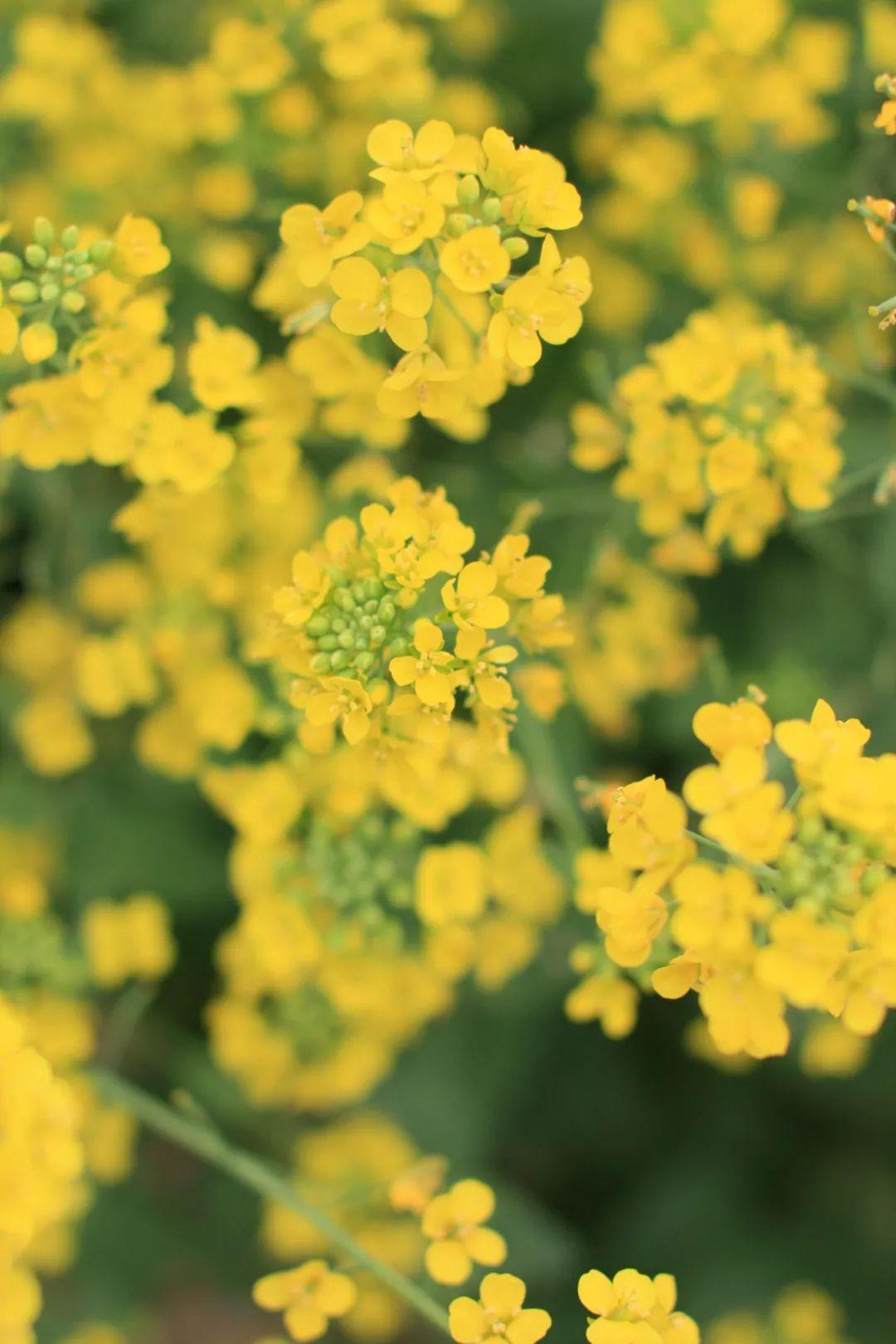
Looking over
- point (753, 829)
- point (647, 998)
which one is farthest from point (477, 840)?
point (753, 829)

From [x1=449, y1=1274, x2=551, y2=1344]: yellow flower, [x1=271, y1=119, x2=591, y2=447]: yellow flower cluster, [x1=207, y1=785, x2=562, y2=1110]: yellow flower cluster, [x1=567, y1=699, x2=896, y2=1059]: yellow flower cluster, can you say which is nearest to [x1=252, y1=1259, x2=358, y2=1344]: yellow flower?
[x1=449, y1=1274, x2=551, y2=1344]: yellow flower

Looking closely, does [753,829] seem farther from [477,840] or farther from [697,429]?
[477,840]

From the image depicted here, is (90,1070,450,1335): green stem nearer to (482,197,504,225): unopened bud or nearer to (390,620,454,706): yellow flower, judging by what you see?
(390,620,454,706): yellow flower

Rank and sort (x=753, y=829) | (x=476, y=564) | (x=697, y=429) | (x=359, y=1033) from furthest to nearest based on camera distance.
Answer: (x=359, y=1033), (x=697, y=429), (x=476, y=564), (x=753, y=829)

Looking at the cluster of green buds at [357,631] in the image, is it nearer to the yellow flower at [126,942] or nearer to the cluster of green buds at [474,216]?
the cluster of green buds at [474,216]

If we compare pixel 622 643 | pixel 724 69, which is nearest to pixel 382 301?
pixel 622 643

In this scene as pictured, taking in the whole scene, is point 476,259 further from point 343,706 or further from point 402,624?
point 343,706
